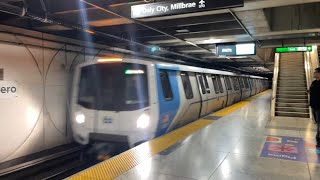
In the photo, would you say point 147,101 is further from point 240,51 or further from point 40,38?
point 240,51

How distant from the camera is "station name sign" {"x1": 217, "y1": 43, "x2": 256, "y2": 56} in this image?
424 inches

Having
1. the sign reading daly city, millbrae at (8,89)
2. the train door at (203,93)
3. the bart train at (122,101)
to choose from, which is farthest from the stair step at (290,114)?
the sign reading daly city, millbrae at (8,89)

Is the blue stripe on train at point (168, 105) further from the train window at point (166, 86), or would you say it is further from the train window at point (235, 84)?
the train window at point (235, 84)

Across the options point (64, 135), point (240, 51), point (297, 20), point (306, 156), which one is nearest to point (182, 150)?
point (306, 156)

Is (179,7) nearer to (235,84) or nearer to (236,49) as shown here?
(236,49)

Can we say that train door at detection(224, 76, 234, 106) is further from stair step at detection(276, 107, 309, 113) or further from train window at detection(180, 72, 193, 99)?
train window at detection(180, 72, 193, 99)

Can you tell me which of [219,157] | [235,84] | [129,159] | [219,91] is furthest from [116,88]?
[235,84]

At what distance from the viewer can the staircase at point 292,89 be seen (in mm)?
10352

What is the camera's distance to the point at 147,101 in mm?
5996

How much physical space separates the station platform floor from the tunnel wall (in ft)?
10.9

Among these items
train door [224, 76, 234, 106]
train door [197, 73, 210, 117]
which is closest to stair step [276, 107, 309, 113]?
train door [197, 73, 210, 117]

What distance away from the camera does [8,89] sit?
21.1ft

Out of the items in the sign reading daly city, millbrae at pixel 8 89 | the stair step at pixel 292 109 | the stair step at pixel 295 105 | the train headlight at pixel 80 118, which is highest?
the sign reading daly city, millbrae at pixel 8 89

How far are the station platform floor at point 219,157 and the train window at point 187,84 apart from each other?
140 cm
